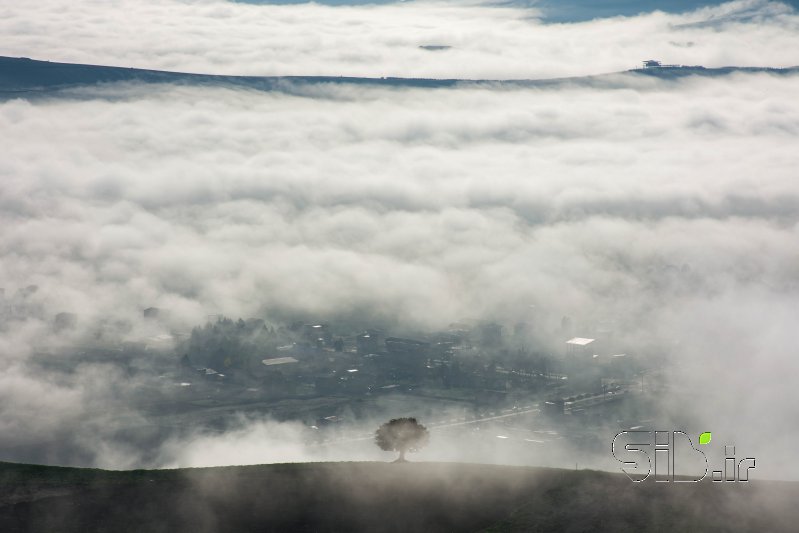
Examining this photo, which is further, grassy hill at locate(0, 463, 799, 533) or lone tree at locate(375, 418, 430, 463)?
lone tree at locate(375, 418, 430, 463)

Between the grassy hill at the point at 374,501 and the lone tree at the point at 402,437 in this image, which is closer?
the grassy hill at the point at 374,501

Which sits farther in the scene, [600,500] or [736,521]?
[600,500]

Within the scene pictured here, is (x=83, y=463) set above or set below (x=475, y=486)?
below

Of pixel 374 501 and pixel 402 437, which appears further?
pixel 402 437

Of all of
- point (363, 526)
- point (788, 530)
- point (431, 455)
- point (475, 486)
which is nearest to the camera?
point (788, 530)

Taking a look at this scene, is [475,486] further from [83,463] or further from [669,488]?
[83,463]

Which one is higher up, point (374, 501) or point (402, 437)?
point (374, 501)

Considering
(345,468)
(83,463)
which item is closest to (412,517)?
(345,468)

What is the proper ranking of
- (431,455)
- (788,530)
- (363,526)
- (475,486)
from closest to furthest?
(788,530)
(363,526)
(475,486)
(431,455)
